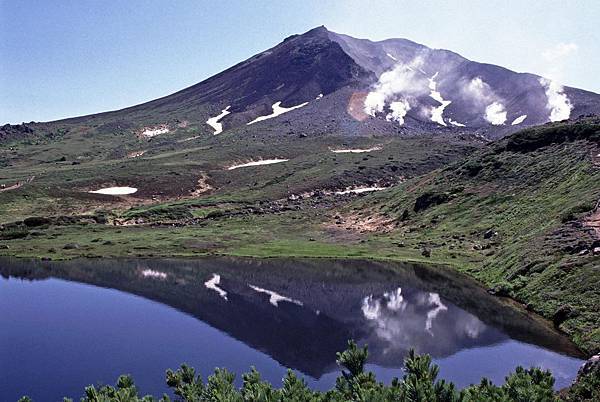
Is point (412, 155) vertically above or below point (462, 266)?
above

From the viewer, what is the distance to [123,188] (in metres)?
145

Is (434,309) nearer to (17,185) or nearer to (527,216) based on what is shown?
(527,216)

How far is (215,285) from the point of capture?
63.8 m

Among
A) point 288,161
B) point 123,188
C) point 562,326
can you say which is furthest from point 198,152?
point 562,326

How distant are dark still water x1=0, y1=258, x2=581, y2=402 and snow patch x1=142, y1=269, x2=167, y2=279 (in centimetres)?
16

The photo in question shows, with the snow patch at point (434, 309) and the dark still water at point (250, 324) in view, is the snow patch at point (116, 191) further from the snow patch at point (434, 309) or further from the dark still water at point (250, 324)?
the snow patch at point (434, 309)

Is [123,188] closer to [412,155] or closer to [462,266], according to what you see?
[412,155]

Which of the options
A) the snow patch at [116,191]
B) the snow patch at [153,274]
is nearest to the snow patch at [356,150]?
the snow patch at [116,191]

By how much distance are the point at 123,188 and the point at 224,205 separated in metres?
33.9

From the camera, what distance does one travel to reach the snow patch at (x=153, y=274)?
69.2 meters

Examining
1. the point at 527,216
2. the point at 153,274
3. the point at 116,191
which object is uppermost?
the point at 116,191

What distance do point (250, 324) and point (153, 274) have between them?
27215 millimetres

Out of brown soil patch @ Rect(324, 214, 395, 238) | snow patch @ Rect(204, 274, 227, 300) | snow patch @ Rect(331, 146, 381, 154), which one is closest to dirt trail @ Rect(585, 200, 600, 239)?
snow patch @ Rect(204, 274, 227, 300)

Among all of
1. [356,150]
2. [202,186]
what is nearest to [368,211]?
[202,186]
